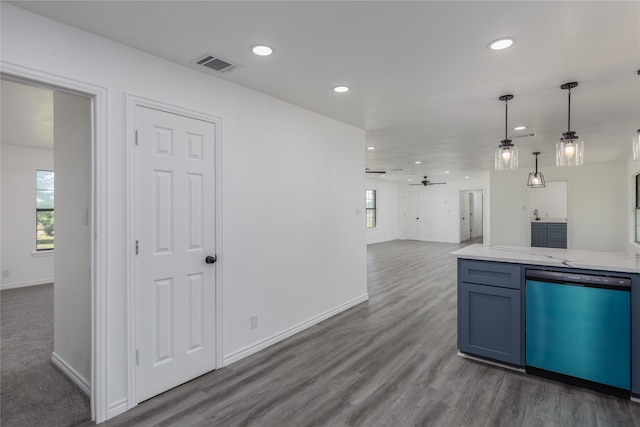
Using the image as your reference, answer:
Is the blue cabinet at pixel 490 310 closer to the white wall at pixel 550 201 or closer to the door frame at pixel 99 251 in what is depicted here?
the door frame at pixel 99 251

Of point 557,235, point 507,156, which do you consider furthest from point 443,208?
point 507,156

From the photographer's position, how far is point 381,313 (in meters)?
4.22

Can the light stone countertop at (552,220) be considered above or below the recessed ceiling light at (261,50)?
below

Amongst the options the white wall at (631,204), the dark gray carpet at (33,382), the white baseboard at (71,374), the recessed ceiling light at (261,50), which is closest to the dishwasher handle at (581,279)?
the recessed ceiling light at (261,50)

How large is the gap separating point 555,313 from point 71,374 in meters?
3.93

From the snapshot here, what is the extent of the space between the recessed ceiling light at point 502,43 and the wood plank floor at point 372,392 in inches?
97.6

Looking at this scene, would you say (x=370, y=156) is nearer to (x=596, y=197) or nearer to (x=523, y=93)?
(x=523, y=93)

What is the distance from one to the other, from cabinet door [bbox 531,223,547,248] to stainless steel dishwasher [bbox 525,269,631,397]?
7.31 meters

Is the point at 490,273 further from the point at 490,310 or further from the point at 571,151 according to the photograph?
the point at 571,151

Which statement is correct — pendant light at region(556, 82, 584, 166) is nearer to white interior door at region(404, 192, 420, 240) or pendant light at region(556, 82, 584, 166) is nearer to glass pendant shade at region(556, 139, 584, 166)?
glass pendant shade at region(556, 139, 584, 166)

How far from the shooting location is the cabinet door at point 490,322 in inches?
→ 107

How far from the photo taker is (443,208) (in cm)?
1253

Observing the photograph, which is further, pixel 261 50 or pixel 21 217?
pixel 21 217

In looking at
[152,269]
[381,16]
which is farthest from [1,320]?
[381,16]
